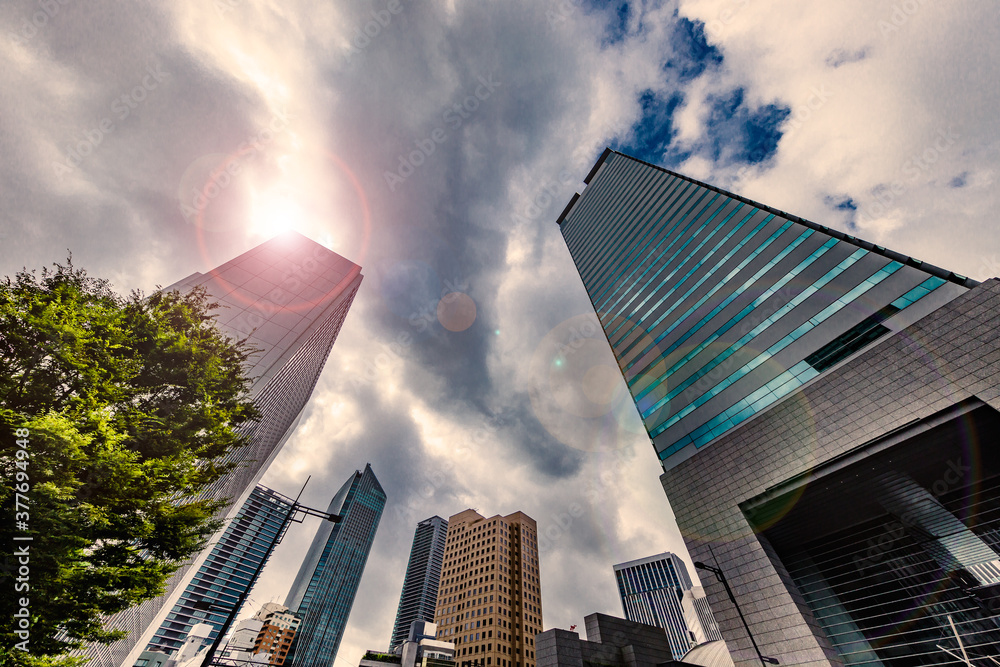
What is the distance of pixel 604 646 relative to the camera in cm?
2919

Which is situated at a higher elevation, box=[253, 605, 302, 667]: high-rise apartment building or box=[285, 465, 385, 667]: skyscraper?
box=[285, 465, 385, 667]: skyscraper

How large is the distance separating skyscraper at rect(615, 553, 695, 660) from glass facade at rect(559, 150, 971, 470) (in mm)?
154494

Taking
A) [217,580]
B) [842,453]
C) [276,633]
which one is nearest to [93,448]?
[842,453]

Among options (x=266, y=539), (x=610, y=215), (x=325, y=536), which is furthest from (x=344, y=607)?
(x=610, y=215)

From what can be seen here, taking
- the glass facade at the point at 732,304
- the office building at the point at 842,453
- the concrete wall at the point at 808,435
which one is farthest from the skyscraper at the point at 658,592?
the concrete wall at the point at 808,435

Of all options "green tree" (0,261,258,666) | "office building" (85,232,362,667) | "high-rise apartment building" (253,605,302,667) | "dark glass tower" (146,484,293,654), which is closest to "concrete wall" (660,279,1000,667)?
"green tree" (0,261,258,666)

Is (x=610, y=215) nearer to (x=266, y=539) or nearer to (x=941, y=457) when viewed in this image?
(x=941, y=457)

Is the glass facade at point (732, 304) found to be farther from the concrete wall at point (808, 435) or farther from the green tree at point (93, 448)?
the green tree at point (93, 448)

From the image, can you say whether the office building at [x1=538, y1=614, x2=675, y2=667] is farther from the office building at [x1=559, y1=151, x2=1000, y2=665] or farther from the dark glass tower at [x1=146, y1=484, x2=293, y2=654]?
the dark glass tower at [x1=146, y1=484, x2=293, y2=654]

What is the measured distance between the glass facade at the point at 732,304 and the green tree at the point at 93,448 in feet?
87.8

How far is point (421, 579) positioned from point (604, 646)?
5810 inches

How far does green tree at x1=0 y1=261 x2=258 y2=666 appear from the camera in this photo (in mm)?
6820

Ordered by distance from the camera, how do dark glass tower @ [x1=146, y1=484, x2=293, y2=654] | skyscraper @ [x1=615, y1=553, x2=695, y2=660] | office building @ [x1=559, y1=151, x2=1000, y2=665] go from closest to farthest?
office building @ [x1=559, y1=151, x2=1000, y2=665]
dark glass tower @ [x1=146, y1=484, x2=293, y2=654]
skyscraper @ [x1=615, y1=553, x2=695, y2=660]

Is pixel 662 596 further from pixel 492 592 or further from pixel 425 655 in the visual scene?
pixel 425 655
